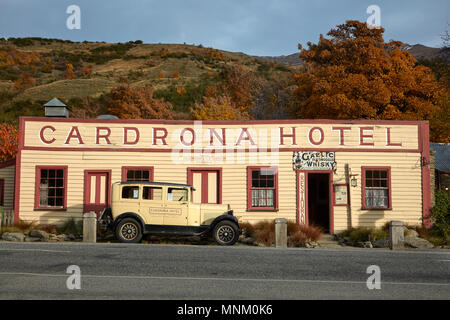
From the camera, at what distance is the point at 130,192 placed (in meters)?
14.4

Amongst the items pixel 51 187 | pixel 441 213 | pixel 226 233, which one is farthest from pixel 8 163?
pixel 441 213

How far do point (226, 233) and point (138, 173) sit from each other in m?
5.82

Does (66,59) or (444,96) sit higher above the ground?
(66,59)

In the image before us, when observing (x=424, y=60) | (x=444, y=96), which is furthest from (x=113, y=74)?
(x=444, y=96)

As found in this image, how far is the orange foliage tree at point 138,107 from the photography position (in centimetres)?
3875

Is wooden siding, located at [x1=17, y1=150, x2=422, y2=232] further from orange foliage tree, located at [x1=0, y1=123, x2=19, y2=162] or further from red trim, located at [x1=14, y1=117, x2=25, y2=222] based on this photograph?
orange foliage tree, located at [x1=0, y1=123, x2=19, y2=162]

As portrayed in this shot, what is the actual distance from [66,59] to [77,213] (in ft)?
222

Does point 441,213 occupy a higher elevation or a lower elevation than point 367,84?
lower

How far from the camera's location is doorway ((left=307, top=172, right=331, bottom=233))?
2006 centimetres

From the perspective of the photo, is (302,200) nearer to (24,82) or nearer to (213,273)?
(213,273)

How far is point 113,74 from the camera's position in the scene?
66.6 metres

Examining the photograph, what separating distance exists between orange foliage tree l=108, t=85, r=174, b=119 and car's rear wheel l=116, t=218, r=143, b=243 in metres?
25.0
